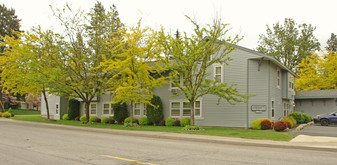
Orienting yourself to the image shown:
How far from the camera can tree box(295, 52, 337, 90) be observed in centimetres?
3938

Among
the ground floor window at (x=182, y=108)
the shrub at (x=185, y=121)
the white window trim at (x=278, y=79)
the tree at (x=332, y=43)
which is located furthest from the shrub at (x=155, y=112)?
the tree at (x=332, y=43)

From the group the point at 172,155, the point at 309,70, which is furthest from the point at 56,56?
the point at 309,70

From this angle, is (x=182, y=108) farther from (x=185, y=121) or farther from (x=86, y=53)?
(x=86, y=53)

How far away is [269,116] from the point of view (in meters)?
20.9

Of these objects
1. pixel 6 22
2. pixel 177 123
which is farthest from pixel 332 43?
pixel 6 22

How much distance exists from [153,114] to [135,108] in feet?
12.1

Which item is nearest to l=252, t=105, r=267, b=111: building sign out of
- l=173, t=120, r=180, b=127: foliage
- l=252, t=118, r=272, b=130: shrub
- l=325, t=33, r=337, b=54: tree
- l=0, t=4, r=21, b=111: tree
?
l=252, t=118, r=272, b=130: shrub

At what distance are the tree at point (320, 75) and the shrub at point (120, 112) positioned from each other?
90.5 feet

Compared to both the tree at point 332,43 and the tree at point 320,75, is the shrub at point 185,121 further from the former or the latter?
the tree at point 332,43

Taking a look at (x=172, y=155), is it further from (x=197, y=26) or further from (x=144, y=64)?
(x=144, y=64)

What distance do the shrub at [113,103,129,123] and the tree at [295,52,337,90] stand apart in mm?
27580

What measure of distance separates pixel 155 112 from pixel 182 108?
249 cm

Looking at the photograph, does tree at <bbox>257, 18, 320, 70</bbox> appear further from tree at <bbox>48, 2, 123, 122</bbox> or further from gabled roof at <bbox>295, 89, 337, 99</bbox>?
tree at <bbox>48, 2, 123, 122</bbox>

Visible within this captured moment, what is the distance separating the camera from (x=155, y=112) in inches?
972
